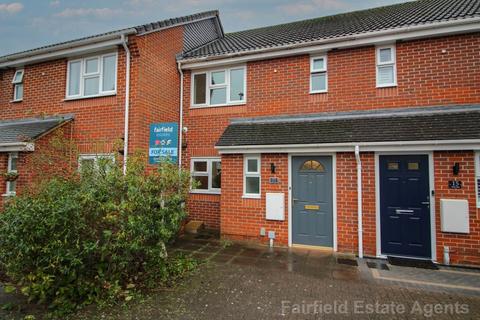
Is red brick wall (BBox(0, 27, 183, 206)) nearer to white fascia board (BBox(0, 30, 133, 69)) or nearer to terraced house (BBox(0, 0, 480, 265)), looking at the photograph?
terraced house (BBox(0, 0, 480, 265))

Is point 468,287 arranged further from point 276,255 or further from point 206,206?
point 206,206

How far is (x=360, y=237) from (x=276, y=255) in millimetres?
2025

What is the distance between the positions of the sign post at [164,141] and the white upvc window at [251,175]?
2.21 metres

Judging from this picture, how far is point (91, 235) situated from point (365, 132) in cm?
598

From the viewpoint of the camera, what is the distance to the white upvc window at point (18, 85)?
29.2 feet

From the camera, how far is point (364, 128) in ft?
20.4

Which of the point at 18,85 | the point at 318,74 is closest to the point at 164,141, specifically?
the point at 318,74

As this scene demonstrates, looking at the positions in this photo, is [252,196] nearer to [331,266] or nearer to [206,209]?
[206,209]

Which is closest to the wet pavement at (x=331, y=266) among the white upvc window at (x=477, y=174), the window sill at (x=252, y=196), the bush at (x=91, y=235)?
the window sill at (x=252, y=196)

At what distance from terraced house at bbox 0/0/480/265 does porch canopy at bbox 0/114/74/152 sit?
0.06 metres

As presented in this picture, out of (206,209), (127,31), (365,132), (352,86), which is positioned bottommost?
(206,209)

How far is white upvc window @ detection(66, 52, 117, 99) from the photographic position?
7641 millimetres

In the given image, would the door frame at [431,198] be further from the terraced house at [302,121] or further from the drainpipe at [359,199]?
the drainpipe at [359,199]

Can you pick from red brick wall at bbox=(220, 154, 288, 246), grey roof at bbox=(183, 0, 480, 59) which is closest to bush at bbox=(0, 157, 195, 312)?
red brick wall at bbox=(220, 154, 288, 246)
